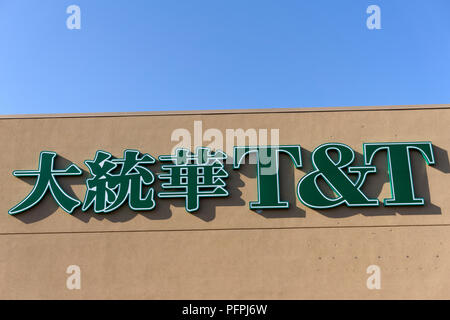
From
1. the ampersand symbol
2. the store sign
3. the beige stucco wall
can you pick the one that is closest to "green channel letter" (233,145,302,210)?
the store sign

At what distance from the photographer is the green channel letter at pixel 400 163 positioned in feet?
45.1

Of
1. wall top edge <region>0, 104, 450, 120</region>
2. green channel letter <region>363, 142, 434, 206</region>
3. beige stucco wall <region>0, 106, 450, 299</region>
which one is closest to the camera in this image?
beige stucco wall <region>0, 106, 450, 299</region>

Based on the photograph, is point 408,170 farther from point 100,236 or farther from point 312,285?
Answer: point 100,236

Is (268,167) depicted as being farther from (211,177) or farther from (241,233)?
(241,233)

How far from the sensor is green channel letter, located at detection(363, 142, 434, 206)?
45.1 feet

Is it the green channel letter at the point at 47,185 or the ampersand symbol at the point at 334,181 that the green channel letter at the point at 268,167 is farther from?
the green channel letter at the point at 47,185

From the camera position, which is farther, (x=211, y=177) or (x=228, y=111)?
(x=228, y=111)

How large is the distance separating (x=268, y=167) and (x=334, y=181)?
1794 millimetres

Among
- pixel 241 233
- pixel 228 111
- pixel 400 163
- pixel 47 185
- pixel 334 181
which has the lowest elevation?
pixel 241 233

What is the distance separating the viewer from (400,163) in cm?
1406

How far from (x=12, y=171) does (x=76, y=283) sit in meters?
3.63

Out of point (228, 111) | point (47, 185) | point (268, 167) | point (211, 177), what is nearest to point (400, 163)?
point (268, 167)

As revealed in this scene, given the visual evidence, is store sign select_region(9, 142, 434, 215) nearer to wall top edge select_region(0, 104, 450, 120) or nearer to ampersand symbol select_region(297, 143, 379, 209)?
ampersand symbol select_region(297, 143, 379, 209)

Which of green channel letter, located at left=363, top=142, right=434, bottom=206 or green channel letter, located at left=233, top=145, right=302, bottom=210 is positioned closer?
green channel letter, located at left=363, top=142, right=434, bottom=206
